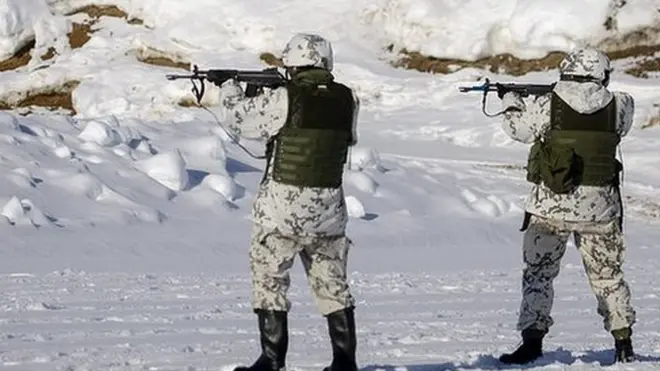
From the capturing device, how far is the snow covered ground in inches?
261

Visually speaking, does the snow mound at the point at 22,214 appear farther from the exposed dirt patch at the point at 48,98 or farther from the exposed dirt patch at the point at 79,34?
the exposed dirt patch at the point at 79,34

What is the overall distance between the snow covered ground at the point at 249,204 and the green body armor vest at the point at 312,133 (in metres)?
1.03

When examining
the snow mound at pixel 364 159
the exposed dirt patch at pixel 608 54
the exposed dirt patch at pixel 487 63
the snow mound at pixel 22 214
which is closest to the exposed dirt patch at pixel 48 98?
the exposed dirt patch at pixel 487 63

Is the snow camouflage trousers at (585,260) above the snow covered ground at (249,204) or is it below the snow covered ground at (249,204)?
above

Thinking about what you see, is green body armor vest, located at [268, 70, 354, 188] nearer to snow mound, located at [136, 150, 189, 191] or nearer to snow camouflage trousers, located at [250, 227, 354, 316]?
snow camouflage trousers, located at [250, 227, 354, 316]

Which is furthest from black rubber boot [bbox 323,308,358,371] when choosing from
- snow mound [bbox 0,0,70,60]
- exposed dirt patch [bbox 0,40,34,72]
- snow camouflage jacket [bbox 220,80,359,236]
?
exposed dirt patch [bbox 0,40,34,72]

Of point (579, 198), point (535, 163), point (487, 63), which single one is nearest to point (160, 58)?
point (487, 63)

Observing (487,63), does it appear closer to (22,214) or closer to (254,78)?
(22,214)

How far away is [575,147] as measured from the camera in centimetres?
561

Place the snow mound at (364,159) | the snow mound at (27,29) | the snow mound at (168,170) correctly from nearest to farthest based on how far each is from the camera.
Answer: the snow mound at (168,170) → the snow mound at (364,159) → the snow mound at (27,29)

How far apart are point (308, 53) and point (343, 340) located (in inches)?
46.8

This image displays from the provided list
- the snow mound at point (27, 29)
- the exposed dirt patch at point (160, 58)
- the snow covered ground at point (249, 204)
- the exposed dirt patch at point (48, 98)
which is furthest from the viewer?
the snow mound at point (27, 29)

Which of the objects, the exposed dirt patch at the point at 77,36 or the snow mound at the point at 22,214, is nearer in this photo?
the snow mound at the point at 22,214

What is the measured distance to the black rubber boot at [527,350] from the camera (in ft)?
19.0
